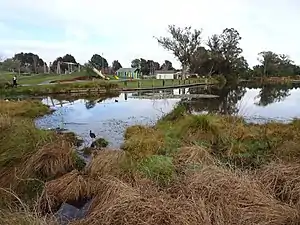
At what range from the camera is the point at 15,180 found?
19.2 ft

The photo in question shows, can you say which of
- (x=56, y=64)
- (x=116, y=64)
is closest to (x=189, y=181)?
(x=56, y=64)

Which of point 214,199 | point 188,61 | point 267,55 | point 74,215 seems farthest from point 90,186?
point 267,55

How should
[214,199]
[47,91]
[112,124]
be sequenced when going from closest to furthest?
[214,199] → [112,124] → [47,91]

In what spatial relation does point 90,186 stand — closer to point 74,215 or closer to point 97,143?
point 74,215

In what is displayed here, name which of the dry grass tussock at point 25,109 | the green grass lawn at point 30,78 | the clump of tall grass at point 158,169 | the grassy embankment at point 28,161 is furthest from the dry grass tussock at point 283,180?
the green grass lawn at point 30,78

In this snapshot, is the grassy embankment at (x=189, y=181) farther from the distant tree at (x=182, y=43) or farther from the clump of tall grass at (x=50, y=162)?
the distant tree at (x=182, y=43)

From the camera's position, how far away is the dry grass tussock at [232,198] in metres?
3.81

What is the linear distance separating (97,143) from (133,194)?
5717mm

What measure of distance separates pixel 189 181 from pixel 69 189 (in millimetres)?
2271

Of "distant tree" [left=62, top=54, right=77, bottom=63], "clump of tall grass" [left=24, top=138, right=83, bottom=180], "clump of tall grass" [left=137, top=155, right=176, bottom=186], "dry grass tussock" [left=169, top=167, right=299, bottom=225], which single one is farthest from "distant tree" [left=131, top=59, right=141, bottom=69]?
"dry grass tussock" [left=169, top=167, right=299, bottom=225]

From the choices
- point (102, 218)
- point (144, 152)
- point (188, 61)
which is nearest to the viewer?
point (102, 218)

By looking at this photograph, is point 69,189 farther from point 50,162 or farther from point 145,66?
point 145,66

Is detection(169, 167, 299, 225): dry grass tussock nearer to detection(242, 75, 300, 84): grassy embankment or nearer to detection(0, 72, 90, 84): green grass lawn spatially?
detection(0, 72, 90, 84): green grass lawn

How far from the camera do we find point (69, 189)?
19.2 ft
